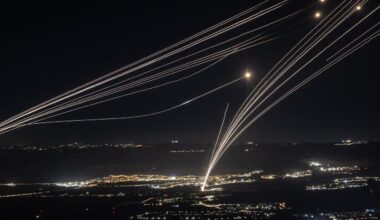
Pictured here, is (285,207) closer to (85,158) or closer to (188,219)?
(188,219)

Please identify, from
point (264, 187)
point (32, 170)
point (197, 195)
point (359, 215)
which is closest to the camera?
point (359, 215)

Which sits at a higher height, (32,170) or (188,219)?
(32,170)

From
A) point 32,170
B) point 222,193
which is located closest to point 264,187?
point 222,193

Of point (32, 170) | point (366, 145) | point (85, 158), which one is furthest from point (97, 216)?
point (366, 145)

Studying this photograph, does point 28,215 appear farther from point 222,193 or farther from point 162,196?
point 222,193

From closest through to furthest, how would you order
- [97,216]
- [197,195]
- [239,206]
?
[97,216], [239,206], [197,195]

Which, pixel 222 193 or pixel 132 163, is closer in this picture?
pixel 222 193

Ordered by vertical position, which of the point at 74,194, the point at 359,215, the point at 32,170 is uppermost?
the point at 32,170

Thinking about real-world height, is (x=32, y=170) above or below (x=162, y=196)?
above

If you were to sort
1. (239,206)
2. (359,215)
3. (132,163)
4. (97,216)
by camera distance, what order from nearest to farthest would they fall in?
(359,215) < (97,216) < (239,206) < (132,163)
